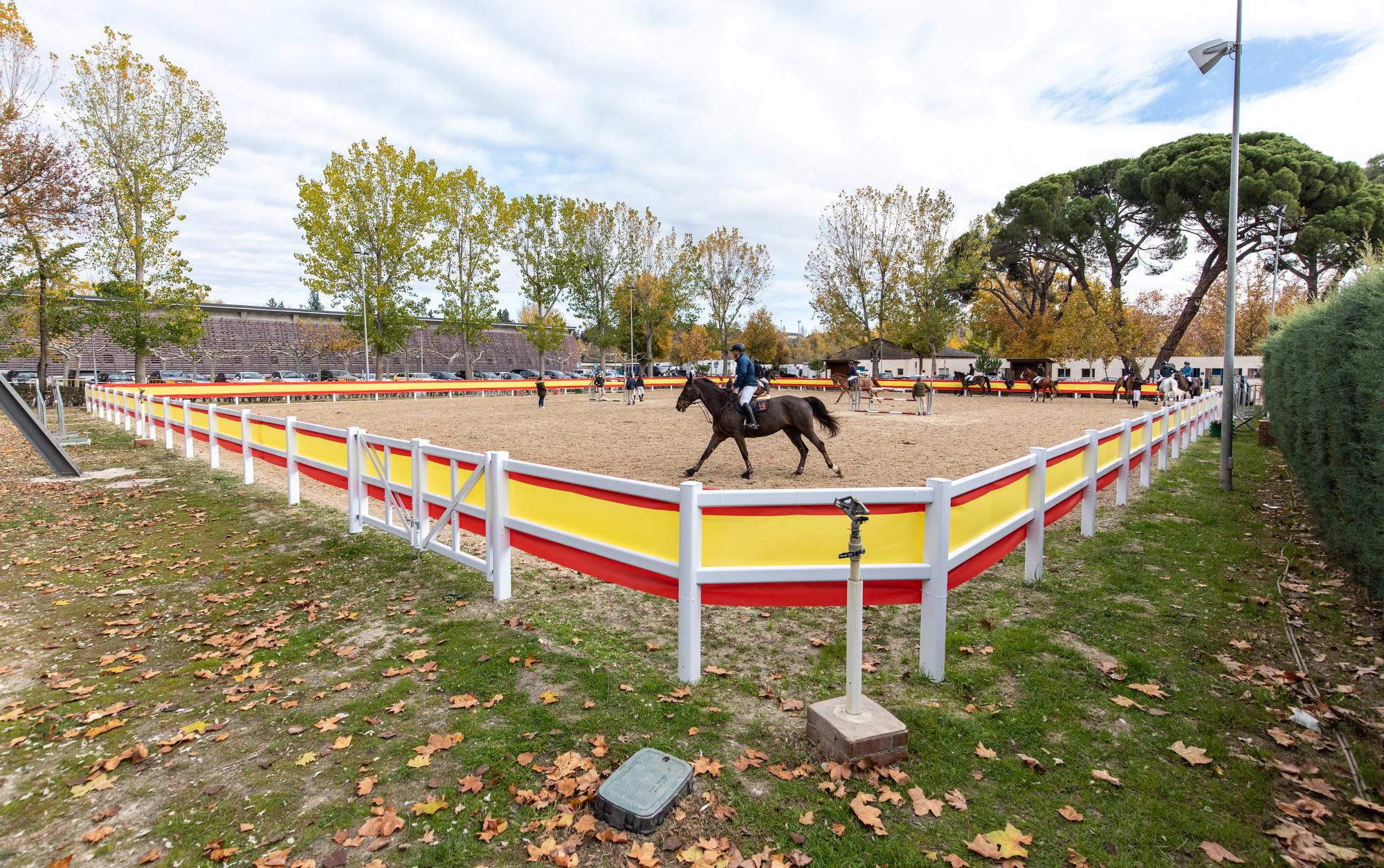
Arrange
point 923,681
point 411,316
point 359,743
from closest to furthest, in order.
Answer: point 359,743
point 923,681
point 411,316

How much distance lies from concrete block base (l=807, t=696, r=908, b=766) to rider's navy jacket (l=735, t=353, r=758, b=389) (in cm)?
805

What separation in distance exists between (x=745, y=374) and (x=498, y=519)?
255 inches

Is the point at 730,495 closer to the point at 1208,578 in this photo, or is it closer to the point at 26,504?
the point at 1208,578

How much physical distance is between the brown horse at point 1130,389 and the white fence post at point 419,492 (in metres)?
33.1

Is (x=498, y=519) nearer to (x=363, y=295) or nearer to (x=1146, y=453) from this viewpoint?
(x=1146, y=453)

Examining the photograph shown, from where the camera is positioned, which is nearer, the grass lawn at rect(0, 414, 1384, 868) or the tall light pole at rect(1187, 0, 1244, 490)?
the grass lawn at rect(0, 414, 1384, 868)

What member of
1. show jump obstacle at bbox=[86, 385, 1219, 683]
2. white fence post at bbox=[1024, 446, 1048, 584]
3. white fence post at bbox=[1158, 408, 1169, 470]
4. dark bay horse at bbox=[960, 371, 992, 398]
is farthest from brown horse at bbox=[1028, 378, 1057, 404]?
white fence post at bbox=[1024, 446, 1048, 584]

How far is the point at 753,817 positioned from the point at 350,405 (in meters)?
34.4

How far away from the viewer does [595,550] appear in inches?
182

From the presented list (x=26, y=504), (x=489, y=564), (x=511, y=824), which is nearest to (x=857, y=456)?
(x=489, y=564)

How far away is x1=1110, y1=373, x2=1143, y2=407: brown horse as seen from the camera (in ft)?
97.9

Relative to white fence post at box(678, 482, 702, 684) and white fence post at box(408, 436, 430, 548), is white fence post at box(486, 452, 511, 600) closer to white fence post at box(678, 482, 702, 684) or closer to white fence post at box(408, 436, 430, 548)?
white fence post at box(408, 436, 430, 548)

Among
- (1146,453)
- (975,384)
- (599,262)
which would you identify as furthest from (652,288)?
(1146,453)

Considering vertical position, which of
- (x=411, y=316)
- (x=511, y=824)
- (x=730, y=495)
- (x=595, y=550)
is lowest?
(x=511, y=824)
